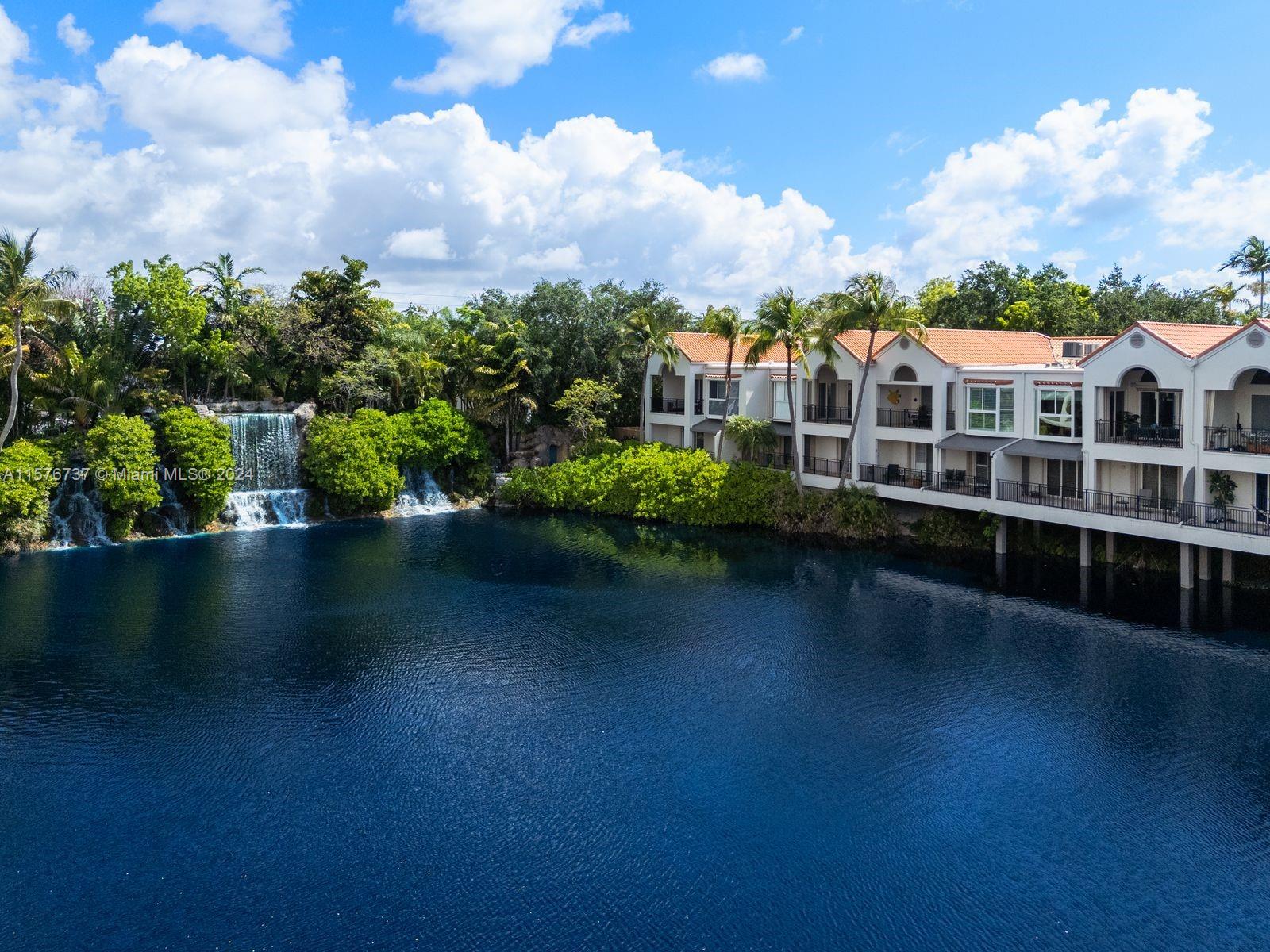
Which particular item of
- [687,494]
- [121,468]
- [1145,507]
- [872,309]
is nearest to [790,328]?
[872,309]

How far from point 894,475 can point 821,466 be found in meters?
5.19

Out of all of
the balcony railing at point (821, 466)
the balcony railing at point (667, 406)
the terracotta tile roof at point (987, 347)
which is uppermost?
the terracotta tile roof at point (987, 347)

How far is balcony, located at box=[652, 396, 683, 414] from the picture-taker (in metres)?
56.2

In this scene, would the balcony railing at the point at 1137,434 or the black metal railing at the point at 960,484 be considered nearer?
the balcony railing at the point at 1137,434

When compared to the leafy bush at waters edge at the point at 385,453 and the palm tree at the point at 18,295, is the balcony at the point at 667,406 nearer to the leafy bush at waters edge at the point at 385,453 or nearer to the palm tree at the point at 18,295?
the leafy bush at waters edge at the point at 385,453

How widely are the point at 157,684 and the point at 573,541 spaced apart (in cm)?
2209

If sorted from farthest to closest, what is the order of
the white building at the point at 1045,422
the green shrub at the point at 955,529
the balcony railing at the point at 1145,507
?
the green shrub at the point at 955,529 < the white building at the point at 1045,422 < the balcony railing at the point at 1145,507

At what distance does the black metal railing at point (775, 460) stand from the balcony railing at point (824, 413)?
278 centimetres

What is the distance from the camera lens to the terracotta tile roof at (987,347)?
43.8 m

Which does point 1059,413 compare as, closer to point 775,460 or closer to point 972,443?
point 972,443

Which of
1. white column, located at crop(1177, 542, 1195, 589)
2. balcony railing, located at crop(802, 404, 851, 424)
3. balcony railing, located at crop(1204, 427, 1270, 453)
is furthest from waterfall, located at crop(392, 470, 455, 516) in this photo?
balcony railing, located at crop(1204, 427, 1270, 453)

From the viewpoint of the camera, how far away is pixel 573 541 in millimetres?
45125

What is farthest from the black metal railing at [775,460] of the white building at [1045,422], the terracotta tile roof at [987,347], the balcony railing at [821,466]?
the terracotta tile roof at [987,347]

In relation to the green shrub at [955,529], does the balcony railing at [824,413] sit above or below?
above
